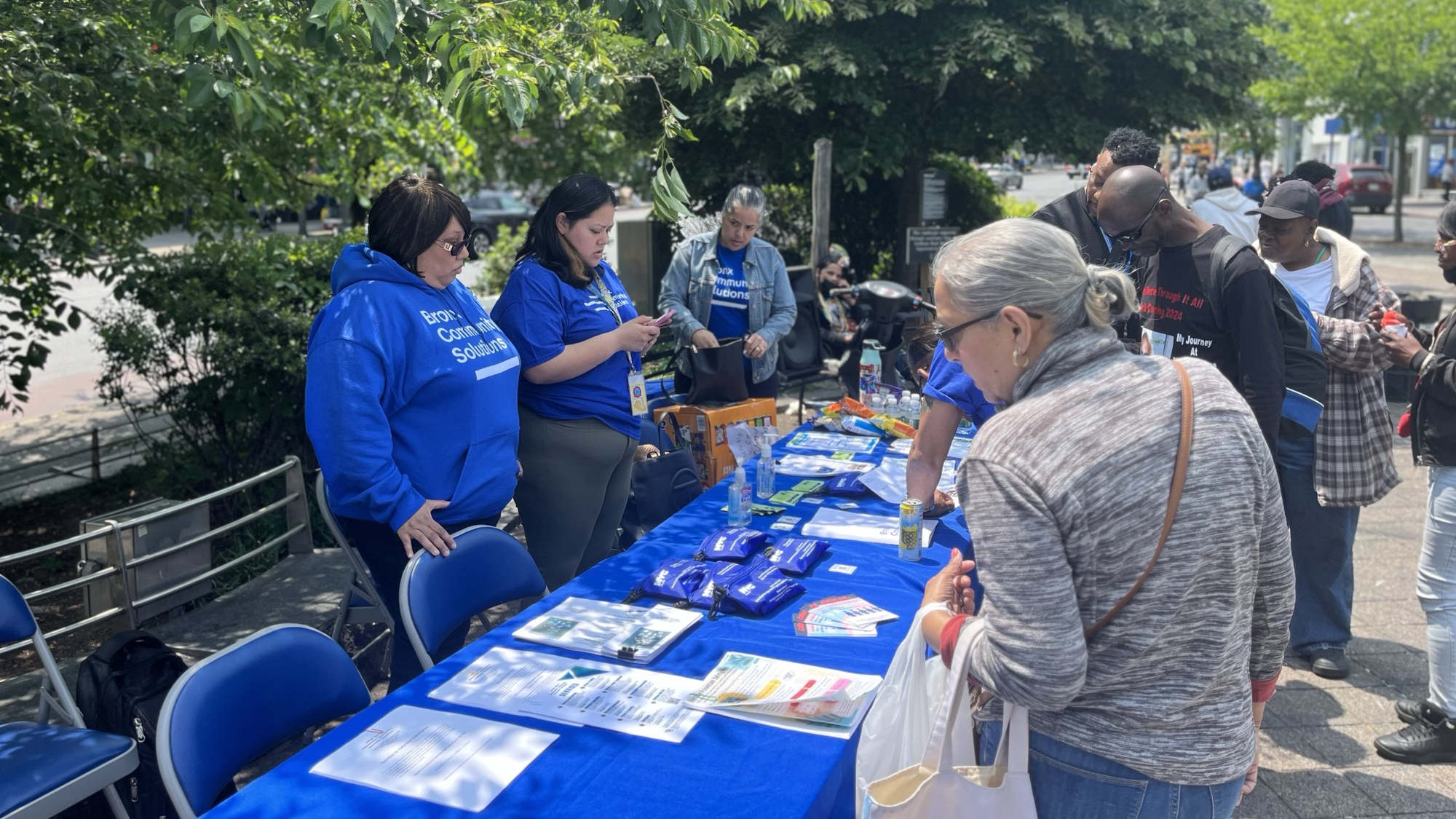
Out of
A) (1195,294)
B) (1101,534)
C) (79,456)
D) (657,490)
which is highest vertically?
(1195,294)

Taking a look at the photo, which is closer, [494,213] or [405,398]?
[405,398]

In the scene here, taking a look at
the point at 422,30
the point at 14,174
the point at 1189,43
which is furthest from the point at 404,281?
the point at 1189,43

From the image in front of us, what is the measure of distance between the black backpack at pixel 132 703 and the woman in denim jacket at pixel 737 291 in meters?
2.79

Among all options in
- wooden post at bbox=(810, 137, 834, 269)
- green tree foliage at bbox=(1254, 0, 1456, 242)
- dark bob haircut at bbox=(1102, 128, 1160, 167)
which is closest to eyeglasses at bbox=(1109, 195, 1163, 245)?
dark bob haircut at bbox=(1102, 128, 1160, 167)

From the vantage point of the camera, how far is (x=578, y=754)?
6.66ft

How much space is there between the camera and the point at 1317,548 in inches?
159

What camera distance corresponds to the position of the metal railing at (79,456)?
6.44 m

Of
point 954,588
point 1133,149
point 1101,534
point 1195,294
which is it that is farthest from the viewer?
point 1133,149

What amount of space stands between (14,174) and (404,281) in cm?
335

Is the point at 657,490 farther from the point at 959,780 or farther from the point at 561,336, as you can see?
the point at 959,780

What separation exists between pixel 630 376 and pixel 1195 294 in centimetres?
187

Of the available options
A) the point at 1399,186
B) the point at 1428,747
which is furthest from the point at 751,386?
the point at 1399,186

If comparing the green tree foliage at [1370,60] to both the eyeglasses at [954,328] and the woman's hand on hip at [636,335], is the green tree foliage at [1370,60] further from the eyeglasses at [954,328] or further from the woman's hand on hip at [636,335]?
the eyeglasses at [954,328]

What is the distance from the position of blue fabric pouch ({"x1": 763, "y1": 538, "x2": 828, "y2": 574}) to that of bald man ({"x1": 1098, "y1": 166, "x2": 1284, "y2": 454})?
124cm
